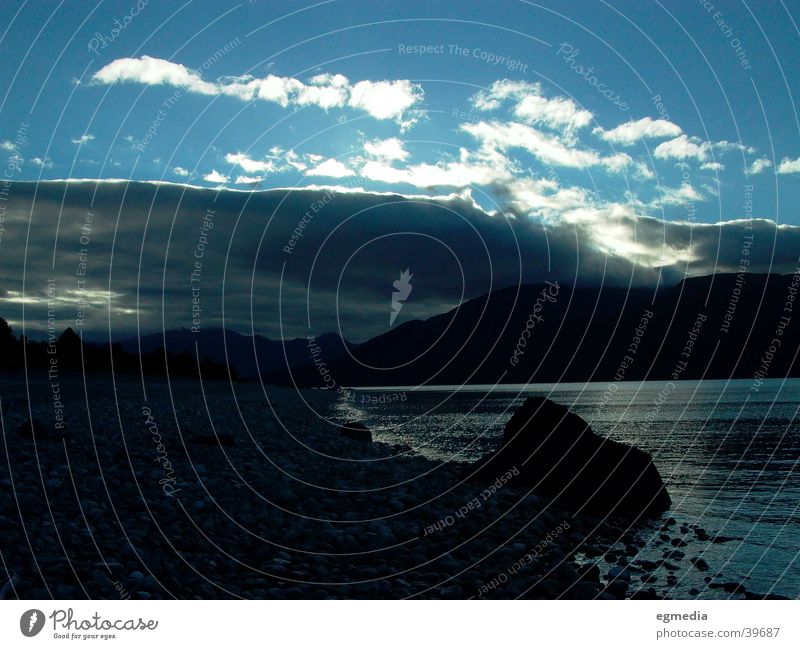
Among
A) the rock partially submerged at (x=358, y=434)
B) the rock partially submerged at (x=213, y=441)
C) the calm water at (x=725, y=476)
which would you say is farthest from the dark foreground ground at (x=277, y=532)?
the rock partially submerged at (x=358, y=434)

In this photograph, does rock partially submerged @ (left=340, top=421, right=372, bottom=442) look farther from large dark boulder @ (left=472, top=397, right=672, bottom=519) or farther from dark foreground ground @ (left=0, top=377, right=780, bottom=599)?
large dark boulder @ (left=472, top=397, right=672, bottom=519)

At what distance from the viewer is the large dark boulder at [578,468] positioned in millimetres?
16203

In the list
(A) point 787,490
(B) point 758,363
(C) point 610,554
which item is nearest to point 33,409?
(C) point 610,554

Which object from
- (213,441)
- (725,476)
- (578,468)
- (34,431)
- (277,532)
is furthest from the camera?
(725,476)

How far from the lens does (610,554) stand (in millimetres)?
12539

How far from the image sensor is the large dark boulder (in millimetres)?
16203

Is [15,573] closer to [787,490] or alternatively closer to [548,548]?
[548,548]

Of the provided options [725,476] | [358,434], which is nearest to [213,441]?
[358,434]

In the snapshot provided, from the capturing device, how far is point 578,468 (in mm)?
16859

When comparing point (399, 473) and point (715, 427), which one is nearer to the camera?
point (399, 473)

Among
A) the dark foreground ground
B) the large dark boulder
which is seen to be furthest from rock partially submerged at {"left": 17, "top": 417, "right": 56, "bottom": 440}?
the large dark boulder

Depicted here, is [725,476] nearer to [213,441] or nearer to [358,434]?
[358,434]

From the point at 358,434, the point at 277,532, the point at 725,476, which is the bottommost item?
the point at 725,476

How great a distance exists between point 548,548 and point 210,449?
9.12m
